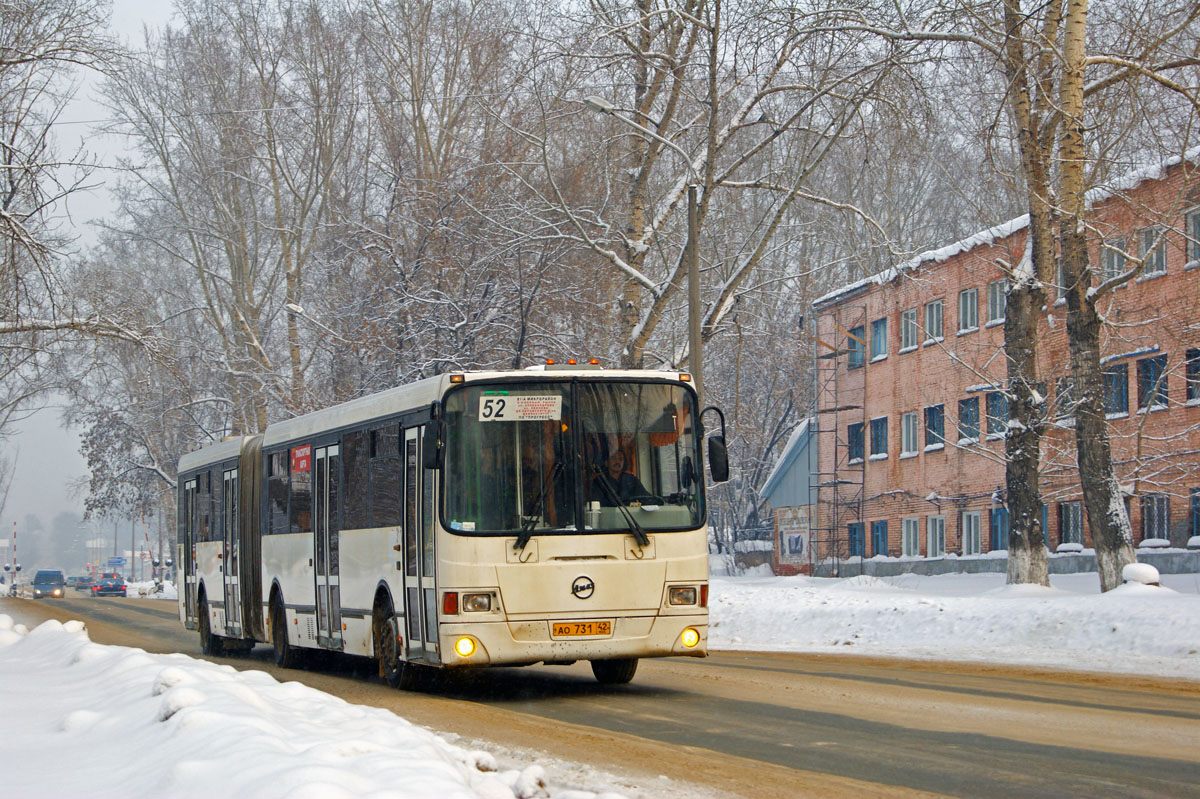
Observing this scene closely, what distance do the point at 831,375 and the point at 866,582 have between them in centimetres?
2383

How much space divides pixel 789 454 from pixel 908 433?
824 cm

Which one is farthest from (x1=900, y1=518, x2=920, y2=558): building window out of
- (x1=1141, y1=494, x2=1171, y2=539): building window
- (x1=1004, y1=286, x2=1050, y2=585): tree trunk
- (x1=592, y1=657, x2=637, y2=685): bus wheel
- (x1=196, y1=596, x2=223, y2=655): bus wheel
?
(x1=592, y1=657, x2=637, y2=685): bus wheel

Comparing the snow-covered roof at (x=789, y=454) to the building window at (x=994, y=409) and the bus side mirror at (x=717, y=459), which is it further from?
the bus side mirror at (x=717, y=459)

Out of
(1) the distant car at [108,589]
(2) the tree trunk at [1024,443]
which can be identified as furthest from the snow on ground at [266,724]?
(1) the distant car at [108,589]

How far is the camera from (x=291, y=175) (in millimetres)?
48812

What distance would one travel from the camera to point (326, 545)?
16.5 m

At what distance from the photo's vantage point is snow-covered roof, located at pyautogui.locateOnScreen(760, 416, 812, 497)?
183 feet

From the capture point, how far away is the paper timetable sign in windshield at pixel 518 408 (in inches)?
514

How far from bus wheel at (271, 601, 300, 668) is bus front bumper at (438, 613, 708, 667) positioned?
20.6ft

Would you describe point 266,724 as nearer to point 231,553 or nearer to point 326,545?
point 326,545

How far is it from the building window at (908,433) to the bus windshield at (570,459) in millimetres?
36525

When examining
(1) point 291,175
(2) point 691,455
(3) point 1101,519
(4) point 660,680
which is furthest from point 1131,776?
(1) point 291,175

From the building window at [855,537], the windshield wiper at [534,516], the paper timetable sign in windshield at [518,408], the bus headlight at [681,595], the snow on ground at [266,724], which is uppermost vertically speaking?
the paper timetable sign in windshield at [518,408]

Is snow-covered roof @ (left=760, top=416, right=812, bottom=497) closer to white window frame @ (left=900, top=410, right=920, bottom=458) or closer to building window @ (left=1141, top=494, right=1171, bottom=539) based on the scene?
white window frame @ (left=900, top=410, right=920, bottom=458)
